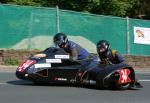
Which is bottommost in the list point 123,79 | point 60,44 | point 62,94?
point 62,94

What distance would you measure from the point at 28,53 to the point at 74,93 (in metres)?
9.36

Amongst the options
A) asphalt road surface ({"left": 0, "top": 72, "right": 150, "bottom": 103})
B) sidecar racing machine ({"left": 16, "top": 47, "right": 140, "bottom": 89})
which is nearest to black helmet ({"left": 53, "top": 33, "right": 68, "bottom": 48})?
sidecar racing machine ({"left": 16, "top": 47, "right": 140, "bottom": 89})

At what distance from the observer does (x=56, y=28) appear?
2439cm

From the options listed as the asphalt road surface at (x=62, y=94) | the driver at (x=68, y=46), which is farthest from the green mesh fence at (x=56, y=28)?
the driver at (x=68, y=46)

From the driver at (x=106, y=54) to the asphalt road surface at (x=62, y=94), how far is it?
0.82 m

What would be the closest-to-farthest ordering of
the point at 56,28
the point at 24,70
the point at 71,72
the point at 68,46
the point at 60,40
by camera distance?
the point at 24,70 → the point at 71,72 → the point at 60,40 → the point at 68,46 → the point at 56,28

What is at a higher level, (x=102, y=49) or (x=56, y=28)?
(x=56, y=28)

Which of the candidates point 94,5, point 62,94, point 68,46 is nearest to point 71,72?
point 68,46

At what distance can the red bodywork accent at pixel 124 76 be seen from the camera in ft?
A: 48.6

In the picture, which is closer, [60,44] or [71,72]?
[71,72]

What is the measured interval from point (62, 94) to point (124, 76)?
A: 189 centimetres

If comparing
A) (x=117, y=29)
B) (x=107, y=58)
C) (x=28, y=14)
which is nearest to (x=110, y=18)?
(x=117, y=29)

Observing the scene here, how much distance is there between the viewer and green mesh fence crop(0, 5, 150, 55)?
76.6 feet

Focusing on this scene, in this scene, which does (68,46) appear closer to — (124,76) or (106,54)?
(106,54)
